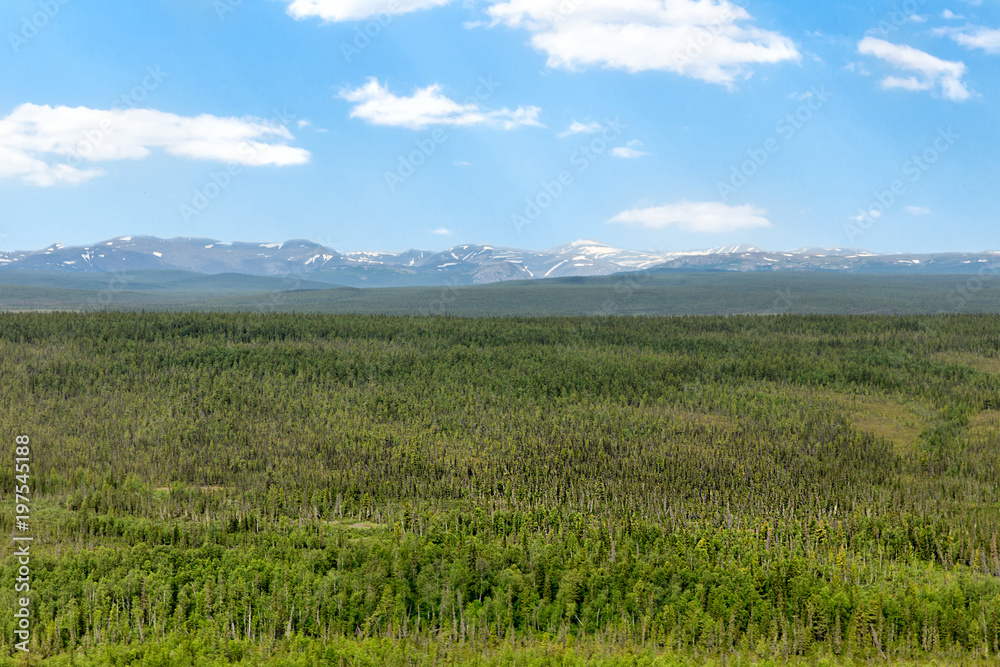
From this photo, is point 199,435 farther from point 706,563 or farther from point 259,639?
point 706,563

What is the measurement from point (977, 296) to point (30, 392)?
192809 mm

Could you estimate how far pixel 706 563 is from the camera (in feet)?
46.5

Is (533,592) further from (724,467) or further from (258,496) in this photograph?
(724,467)

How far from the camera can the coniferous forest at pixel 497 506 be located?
1202cm

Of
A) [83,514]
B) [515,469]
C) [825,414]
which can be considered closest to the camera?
[83,514]

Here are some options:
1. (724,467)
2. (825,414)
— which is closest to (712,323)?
(825,414)

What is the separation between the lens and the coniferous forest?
39.4 ft

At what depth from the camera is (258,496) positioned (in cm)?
2041

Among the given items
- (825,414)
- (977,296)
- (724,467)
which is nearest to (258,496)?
(724,467)

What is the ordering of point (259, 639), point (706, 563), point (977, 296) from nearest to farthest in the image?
point (259, 639), point (706, 563), point (977, 296)

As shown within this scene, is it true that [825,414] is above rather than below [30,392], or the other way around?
below

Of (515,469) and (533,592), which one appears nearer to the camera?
(533,592)

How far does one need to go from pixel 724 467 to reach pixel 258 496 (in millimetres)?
14927

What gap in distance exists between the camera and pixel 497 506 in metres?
19.6
